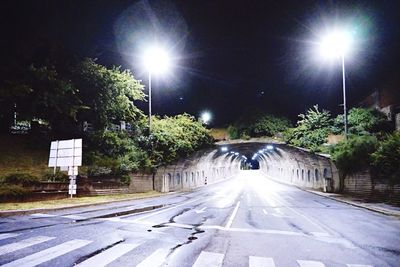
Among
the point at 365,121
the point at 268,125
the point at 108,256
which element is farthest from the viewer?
the point at 268,125

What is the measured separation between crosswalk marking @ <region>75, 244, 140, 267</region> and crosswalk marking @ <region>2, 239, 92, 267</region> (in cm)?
90

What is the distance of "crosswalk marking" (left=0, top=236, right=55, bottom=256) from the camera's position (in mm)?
7992

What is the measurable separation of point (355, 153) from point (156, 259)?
80.8 ft

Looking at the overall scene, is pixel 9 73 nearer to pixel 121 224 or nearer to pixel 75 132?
pixel 75 132

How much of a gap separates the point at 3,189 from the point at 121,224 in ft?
29.4

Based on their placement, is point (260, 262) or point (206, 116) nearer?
point (260, 262)

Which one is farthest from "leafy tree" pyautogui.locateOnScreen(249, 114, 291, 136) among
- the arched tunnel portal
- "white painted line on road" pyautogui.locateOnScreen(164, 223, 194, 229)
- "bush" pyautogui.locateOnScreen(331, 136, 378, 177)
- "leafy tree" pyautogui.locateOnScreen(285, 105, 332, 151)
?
"white painted line on road" pyautogui.locateOnScreen(164, 223, 194, 229)

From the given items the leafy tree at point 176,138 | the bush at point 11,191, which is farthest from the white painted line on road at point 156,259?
the leafy tree at point 176,138

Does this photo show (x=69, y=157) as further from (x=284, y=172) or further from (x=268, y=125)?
A: (x=284, y=172)

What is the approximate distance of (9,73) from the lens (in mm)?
24484

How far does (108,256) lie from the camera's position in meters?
7.85

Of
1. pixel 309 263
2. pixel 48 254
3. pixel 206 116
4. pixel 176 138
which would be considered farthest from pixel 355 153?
pixel 48 254

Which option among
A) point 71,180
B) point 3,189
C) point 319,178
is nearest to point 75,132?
point 71,180

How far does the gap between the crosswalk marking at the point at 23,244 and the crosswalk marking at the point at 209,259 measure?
4631mm
